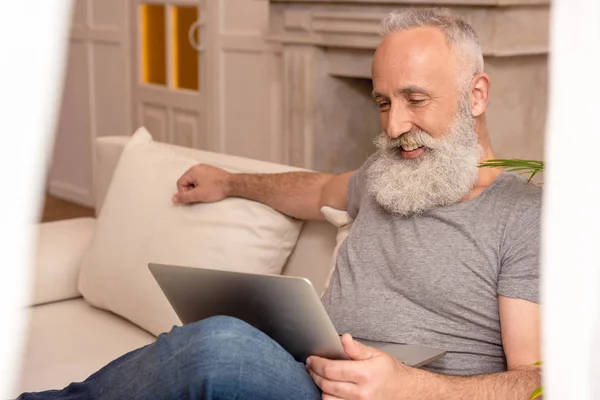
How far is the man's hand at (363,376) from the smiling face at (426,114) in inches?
16.5

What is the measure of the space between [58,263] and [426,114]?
1.21 metres

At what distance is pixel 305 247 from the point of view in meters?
2.28

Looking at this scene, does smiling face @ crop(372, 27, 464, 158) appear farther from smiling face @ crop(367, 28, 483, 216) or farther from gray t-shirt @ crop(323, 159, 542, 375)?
gray t-shirt @ crop(323, 159, 542, 375)

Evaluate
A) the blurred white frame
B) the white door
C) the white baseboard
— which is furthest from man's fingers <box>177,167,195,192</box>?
the white baseboard

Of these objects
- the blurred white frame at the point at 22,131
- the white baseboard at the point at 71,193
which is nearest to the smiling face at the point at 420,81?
the blurred white frame at the point at 22,131

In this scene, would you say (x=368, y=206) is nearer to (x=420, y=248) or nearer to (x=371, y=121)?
(x=420, y=248)

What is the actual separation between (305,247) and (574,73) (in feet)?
4.37

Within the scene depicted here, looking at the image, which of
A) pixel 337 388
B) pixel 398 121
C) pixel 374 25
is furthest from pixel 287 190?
pixel 374 25

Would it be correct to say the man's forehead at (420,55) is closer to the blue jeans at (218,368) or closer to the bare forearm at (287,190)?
the bare forearm at (287,190)

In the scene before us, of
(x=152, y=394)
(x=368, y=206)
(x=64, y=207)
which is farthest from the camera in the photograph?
(x=64, y=207)

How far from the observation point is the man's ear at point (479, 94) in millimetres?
1832

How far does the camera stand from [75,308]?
252 centimetres

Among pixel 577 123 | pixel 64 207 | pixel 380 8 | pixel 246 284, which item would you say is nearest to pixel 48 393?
pixel 246 284

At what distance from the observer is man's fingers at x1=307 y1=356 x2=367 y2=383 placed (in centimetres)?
145
